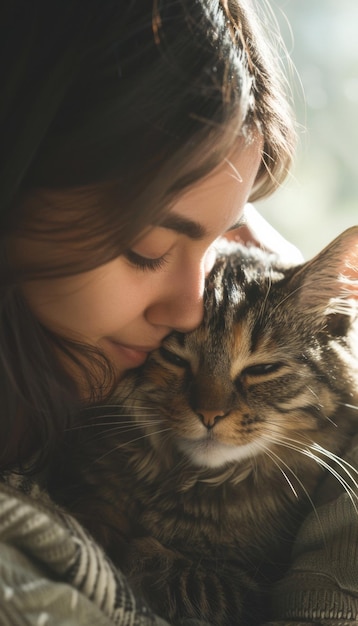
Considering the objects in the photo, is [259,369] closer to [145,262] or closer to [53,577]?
[145,262]

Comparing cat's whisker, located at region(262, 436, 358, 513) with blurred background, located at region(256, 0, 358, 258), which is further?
blurred background, located at region(256, 0, 358, 258)

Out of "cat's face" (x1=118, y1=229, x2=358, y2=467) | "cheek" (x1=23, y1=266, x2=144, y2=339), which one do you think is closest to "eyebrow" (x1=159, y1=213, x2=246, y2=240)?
"cheek" (x1=23, y1=266, x2=144, y2=339)

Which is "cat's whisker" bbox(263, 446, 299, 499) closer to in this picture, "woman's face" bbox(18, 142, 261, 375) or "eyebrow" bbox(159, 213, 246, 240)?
"woman's face" bbox(18, 142, 261, 375)

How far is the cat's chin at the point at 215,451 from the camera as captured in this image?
1260mm

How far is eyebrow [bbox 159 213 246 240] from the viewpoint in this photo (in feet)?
3.18

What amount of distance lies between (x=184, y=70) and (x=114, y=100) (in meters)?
0.11

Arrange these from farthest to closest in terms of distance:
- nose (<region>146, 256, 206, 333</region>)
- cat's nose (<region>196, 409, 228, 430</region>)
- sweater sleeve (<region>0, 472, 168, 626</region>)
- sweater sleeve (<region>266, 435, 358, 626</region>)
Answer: cat's nose (<region>196, 409, 228, 430</region>), nose (<region>146, 256, 206, 333</region>), sweater sleeve (<region>266, 435, 358, 626</region>), sweater sleeve (<region>0, 472, 168, 626</region>)

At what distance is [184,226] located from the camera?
100 centimetres

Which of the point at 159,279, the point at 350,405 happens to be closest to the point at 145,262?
the point at 159,279

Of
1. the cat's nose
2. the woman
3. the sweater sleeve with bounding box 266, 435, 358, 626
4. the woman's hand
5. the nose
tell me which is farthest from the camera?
the woman's hand

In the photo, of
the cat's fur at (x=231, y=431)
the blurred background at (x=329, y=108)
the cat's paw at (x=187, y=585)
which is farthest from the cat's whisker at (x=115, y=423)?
the blurred background at (x=329, y=108)

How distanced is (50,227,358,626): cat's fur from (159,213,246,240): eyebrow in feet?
0.91

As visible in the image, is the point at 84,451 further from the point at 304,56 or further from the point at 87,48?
the point at 304,56

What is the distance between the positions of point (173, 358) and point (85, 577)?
59 cm
